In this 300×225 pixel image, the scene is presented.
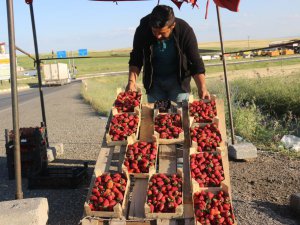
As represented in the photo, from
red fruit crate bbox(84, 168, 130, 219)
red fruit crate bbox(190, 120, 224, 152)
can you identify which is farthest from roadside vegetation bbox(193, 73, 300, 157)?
red fruit crate bbox(84, 168, 130, 219)

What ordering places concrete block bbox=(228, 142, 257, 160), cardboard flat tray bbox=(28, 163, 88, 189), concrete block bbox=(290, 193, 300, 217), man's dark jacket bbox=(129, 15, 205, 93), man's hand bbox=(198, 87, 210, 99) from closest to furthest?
concrete block bbox=(290, 193, 300, 217), man's dark jacket bbox=(129, 15, 205, 93), man's hand bbox=(198, 87, 210, 99), cardboard flat tray bbox=(28, 163, 88, 189), concrete block bbox=(228, 142, 257, 160)

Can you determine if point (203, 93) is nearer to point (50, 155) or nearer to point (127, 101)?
point (127, 101)

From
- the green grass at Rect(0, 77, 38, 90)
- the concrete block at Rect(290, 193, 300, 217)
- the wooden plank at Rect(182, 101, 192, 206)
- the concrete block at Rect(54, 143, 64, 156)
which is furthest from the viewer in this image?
the green grass at Rect(0, 77, 38, 90)

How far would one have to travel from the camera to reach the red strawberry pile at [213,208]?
363cm

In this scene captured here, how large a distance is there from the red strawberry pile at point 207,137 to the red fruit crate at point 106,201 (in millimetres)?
905

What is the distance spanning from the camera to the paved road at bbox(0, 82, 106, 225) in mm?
4875

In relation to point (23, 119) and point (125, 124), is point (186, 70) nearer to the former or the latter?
point (125, 124)

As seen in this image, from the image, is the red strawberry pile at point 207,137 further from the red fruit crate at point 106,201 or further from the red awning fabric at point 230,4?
the red awning fabric at point 230,4

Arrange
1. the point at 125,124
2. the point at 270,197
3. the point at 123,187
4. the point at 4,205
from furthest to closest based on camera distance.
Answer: the point at 270,197 < the point at 125,124 < the point at 123,187 < the point at 4,205

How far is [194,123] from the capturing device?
4.83 meters

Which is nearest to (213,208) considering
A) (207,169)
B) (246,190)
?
(207,169)

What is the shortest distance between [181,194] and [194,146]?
0.73 meters

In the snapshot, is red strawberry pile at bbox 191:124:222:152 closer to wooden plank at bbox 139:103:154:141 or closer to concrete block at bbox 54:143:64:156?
wooden plank at bbox 139:103:154:141

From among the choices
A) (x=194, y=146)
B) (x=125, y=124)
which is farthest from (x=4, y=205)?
(x=194, y=146)
